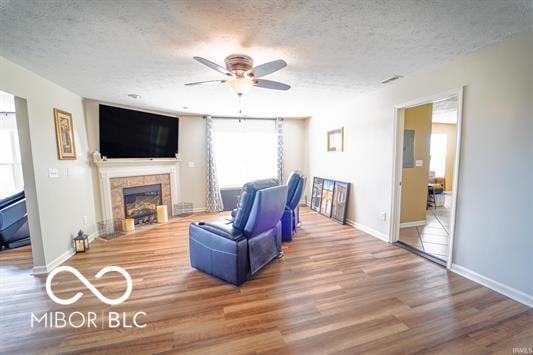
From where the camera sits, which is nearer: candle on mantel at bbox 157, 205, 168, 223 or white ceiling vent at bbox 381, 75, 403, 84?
white ceiling vent at bbox 381, 75, 403, 84

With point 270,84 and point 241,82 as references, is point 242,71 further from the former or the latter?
point 270,84

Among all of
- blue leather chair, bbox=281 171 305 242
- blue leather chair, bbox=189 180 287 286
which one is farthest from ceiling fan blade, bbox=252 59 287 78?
blue leather chair, bbox=281 171 305 242

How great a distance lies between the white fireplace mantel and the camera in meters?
4.12

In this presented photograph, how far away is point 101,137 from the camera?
4.01 meters

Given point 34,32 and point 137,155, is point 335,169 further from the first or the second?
point 34,32

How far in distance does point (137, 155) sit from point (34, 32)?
2966 millimetres

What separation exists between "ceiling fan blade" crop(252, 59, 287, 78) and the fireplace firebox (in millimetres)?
3846

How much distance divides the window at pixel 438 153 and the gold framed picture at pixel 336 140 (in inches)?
195

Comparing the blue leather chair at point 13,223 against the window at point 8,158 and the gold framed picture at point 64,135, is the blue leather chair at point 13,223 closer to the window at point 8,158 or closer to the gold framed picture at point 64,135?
the gold framed picture at point 64,135

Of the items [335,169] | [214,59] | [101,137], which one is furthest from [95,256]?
[335,169]

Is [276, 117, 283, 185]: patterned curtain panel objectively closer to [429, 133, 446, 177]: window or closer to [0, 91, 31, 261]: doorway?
[0, 91, 31, 261]: doorway

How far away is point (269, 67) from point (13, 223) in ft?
15.3

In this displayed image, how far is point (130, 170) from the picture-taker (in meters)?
4.50

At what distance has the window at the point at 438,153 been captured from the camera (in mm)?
7555
